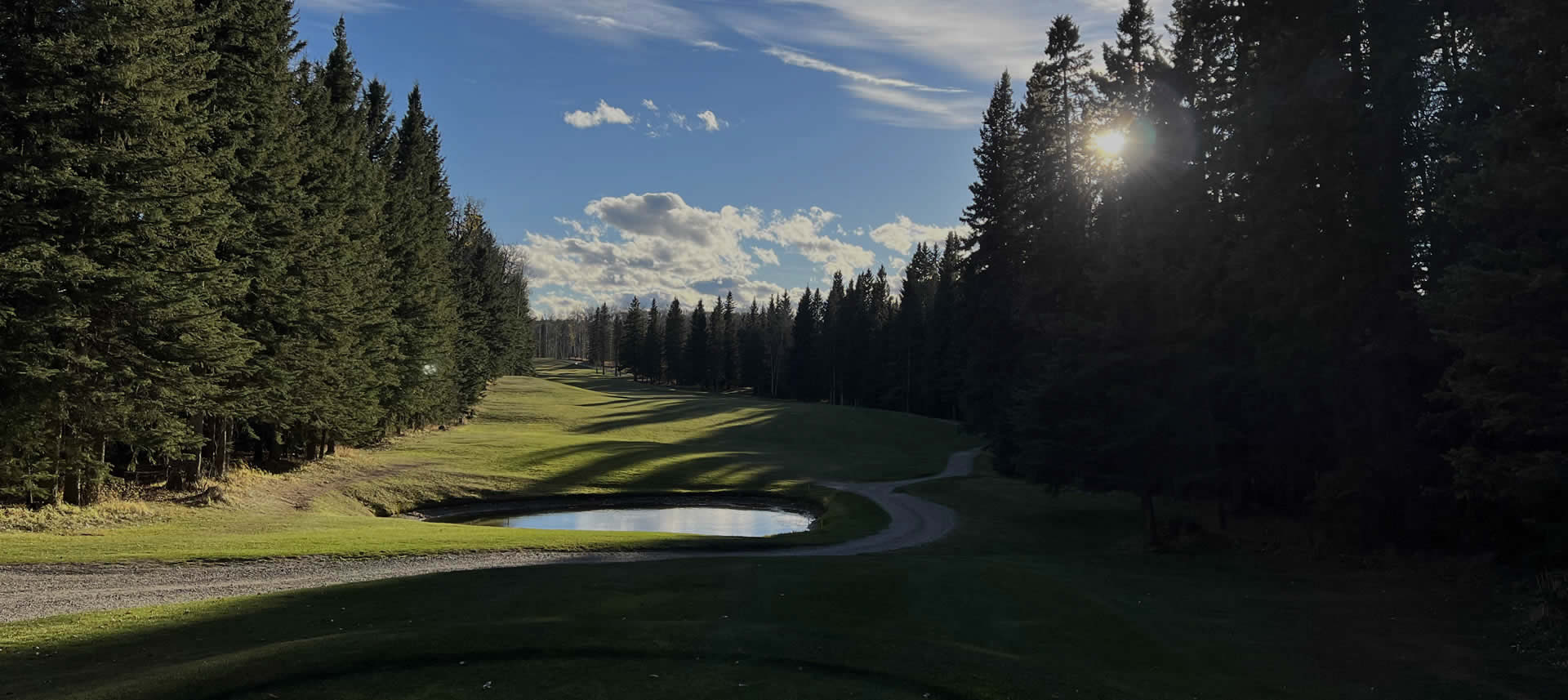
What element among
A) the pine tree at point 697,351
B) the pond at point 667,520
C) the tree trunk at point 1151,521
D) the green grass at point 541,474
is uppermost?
the pine tree at point 697,351

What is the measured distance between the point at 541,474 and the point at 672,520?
9021 mm

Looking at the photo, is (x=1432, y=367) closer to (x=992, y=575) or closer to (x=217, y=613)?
(x=992, y=575)

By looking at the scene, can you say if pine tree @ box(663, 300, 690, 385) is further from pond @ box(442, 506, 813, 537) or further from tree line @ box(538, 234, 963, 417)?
pond @ box(442, 506, 813, 537)

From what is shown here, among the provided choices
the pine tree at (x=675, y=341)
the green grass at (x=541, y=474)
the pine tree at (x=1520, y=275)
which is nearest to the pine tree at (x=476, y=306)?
the green grass at (x=541, y=474)

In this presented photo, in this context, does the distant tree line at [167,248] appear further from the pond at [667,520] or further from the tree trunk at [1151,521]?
the tree trunk at [1151,521]

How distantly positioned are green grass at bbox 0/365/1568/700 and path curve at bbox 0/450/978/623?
1676 mm

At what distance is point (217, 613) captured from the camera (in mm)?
12938

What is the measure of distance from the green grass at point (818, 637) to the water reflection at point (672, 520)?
46.2ft

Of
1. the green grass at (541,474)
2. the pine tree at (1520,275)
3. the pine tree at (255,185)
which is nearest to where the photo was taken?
the pine tree at (1520,275)

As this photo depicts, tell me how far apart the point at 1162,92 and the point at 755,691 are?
26.1 meters

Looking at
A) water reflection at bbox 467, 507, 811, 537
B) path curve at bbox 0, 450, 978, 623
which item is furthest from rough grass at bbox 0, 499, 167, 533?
water reflection at bbox 467, 507, 811, 537

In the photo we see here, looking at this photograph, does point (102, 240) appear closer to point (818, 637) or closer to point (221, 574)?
point (221, 574)

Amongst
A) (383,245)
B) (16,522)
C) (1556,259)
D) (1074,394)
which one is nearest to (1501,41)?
(1556,259)

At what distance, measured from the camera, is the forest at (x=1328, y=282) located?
13.4 metres
